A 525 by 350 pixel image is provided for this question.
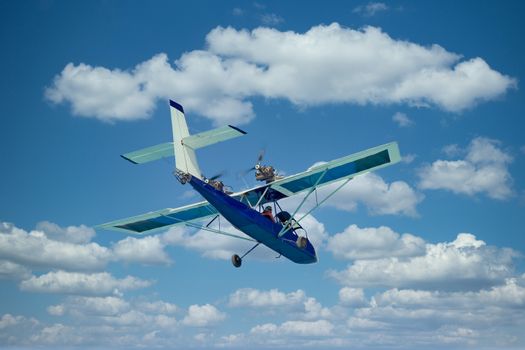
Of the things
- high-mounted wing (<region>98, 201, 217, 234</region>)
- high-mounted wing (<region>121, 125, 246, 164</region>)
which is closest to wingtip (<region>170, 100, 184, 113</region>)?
high-mounted wing (<region>121, 125, 246, 164</region>)

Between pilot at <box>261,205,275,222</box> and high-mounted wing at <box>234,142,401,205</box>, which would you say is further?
pilot at <box>261,205,275,222</box>

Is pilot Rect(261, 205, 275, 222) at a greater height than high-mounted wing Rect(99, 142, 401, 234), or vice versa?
high-mounted wing Rect(99, 142, 401, 234)

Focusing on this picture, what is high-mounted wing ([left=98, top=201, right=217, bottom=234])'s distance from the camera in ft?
103

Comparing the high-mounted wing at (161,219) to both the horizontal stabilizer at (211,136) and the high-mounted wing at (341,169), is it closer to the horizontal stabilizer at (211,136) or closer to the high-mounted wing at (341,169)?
the high-mounted wing at (341,169)

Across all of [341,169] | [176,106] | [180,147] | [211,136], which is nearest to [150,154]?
[180,147]

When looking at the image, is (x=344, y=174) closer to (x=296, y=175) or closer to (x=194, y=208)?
(x=296, y=175)

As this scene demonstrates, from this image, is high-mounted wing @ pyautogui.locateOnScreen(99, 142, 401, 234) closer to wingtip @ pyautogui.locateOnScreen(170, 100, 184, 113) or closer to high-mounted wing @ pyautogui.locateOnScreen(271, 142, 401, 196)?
high-mounted wing @ pyautogui.locateOnScreen(271, 142, 401, 196)

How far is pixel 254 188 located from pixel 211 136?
4.92 metres

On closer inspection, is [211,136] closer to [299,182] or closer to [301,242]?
[299,182]

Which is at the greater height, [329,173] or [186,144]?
[186,144]

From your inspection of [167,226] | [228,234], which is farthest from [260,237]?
[167,226]

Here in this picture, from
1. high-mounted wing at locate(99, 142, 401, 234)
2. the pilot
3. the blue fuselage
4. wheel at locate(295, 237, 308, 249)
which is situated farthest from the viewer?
wheel at locate(295, 237, 308, 249)

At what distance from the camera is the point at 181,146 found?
81.9 ft

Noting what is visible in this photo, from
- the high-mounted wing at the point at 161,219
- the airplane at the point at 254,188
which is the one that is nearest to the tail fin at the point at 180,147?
the airplane at the point at 254,188
